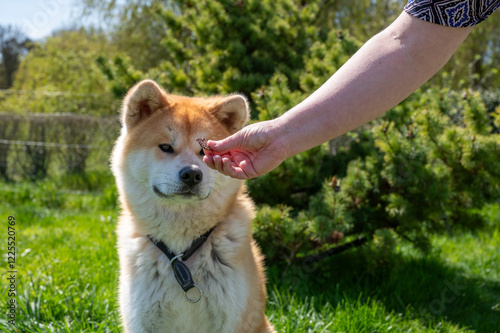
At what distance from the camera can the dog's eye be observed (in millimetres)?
2527

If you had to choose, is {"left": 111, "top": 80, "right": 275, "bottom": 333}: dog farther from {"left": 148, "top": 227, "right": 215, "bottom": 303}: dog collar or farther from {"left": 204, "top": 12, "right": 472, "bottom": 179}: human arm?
{"left": 204, "top": 12, "right": 472, "bottom": 179}: human arm

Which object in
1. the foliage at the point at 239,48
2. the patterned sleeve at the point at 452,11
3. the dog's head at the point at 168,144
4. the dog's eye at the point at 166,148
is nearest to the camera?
the patterned sleeve at the point at 452,11

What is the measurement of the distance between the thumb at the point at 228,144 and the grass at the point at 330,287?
5.18ft

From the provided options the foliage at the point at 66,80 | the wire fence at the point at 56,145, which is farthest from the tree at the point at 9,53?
the wire fence at the point at 56,145

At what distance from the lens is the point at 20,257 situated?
4230mm

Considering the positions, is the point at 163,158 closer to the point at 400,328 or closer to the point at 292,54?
the point at 400,328

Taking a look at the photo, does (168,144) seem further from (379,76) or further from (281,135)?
(379,76)

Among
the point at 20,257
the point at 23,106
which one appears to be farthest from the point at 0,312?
the point at 23,106

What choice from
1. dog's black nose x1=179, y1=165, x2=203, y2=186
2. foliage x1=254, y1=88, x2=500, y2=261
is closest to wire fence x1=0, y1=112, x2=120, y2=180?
foliage x1=254, y1=88, x2=500, y2=261

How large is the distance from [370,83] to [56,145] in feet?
23.9

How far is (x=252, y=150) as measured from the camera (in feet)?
6.19

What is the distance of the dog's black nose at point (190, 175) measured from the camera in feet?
7.55

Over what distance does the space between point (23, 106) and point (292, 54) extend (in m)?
9.67

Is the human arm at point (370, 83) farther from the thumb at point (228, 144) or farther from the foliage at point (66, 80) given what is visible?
the foliage at point (66, 80)
